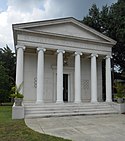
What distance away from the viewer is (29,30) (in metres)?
15.1

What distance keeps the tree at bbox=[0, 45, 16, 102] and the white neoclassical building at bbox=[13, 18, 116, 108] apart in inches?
257

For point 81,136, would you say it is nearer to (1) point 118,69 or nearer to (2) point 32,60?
(2) point 32,60

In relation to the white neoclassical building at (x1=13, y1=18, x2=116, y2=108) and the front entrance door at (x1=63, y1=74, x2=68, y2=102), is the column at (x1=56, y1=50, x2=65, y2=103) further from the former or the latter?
the front entrance door at (x1=63, y1=74, x2=68, y2=102)

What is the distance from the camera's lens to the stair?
41.1ft

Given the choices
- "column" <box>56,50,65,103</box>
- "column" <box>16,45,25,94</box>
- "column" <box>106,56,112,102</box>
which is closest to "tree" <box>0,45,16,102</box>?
"column" <box>16,45,25,94</box>

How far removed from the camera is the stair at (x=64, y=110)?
12516 millimetres

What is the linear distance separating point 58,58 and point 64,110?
4.42 metres

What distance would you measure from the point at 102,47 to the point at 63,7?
5.20m

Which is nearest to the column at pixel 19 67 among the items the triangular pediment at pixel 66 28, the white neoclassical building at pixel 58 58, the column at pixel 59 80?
the white neoclassical building at pixel 58 58

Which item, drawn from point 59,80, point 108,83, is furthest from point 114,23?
point 59,80

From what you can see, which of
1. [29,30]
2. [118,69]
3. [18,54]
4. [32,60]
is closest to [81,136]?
[18,54]

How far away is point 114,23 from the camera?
76.9ft

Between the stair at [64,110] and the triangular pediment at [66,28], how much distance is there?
5943 mm

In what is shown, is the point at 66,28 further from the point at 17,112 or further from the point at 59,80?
the point at 17,112
